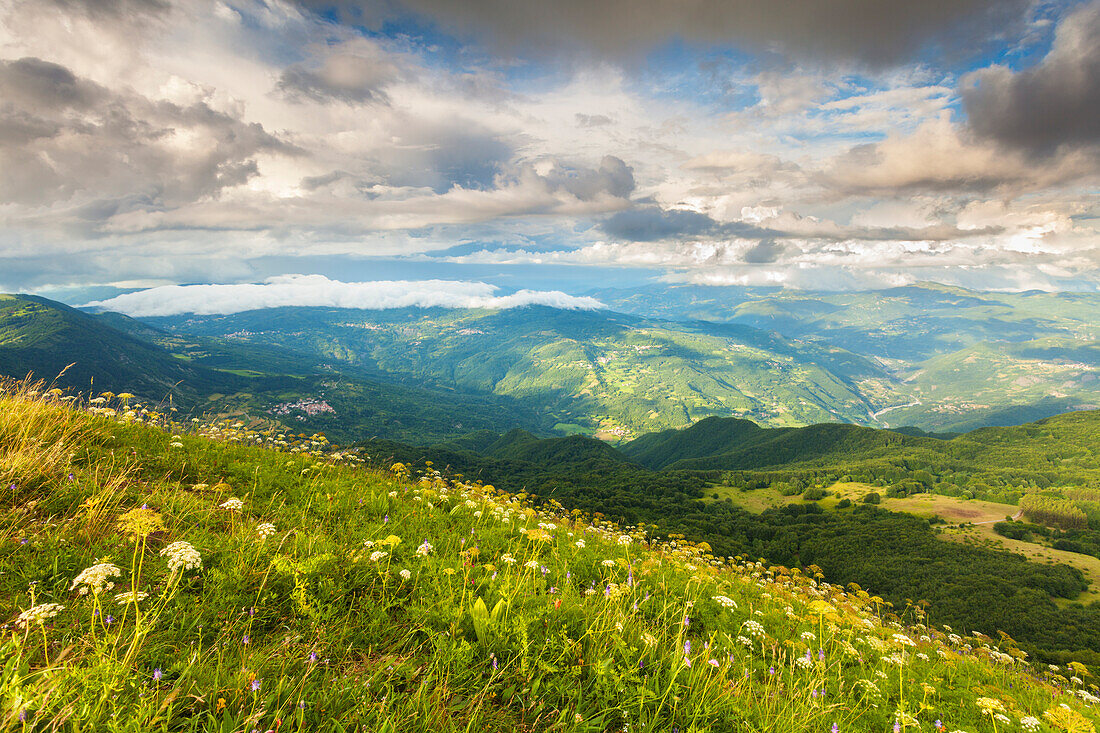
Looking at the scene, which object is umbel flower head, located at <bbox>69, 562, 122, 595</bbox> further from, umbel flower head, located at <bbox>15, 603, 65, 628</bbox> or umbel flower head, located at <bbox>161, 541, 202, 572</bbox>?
umbel flower head, located at <bbox>161, 541, 202, 572</bbox>

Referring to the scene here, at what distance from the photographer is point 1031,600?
261ft

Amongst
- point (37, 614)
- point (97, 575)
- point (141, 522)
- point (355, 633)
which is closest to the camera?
point (37, 614)

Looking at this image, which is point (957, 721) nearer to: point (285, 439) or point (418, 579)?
point (418, 579)

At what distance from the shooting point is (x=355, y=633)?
3758 millimetres

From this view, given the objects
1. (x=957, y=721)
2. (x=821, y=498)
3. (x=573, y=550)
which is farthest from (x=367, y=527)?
(x=821, y=498)

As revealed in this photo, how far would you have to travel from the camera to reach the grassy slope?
2639 mm

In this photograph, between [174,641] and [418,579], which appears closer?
[174,641]

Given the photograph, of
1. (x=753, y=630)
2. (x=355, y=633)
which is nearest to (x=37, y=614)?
(x=355, y=633)

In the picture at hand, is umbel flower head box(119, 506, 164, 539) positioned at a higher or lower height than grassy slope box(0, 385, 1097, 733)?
higher

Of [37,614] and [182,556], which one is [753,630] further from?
[37,614]

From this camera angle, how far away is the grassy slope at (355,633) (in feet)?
8.66

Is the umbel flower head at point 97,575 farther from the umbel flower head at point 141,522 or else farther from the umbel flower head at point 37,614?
the umbel flower head at point 141,522

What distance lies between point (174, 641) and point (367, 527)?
2.77 meters

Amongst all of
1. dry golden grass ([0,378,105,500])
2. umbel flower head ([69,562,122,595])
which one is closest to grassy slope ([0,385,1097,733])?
dry golden grass ([0,378,105,500])
